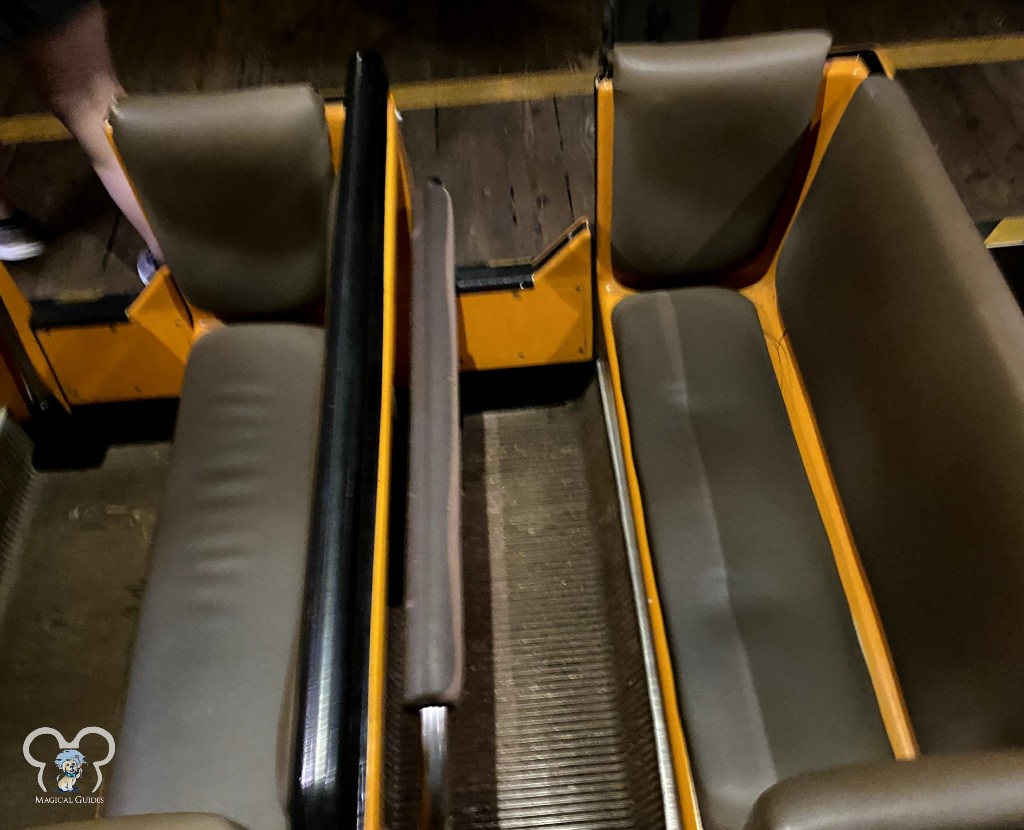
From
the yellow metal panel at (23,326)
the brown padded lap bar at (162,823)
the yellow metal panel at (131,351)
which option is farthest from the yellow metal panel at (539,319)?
the brown padded lap bar at (162,823)

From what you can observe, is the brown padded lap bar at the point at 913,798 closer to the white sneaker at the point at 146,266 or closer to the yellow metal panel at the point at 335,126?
the yellow metal panel at the point at 335,126

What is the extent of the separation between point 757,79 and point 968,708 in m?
0.98

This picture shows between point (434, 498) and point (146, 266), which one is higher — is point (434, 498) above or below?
below

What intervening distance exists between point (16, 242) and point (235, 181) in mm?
1013

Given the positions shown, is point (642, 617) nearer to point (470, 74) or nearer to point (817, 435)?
point (817, 435)

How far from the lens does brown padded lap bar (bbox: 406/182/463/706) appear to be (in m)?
0.82

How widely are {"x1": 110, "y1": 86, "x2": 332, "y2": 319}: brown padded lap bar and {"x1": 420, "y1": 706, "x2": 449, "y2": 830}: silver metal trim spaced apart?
92 centimetres

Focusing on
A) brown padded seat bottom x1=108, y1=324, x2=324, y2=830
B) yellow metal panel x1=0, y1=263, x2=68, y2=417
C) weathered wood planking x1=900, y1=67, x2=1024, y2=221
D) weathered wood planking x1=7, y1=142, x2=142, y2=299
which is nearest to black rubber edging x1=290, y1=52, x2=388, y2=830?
brown padded seat bottom x1=108, y1=324, x2=324, y2=830

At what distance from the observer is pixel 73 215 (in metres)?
2.16

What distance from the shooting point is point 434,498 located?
0.93 m

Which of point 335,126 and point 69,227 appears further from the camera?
point 69,227

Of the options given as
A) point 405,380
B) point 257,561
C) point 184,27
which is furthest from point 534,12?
point 257,561

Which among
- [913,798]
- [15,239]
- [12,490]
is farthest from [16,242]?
[913,798]

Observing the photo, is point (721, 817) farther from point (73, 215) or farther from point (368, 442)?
point (73, 215)
